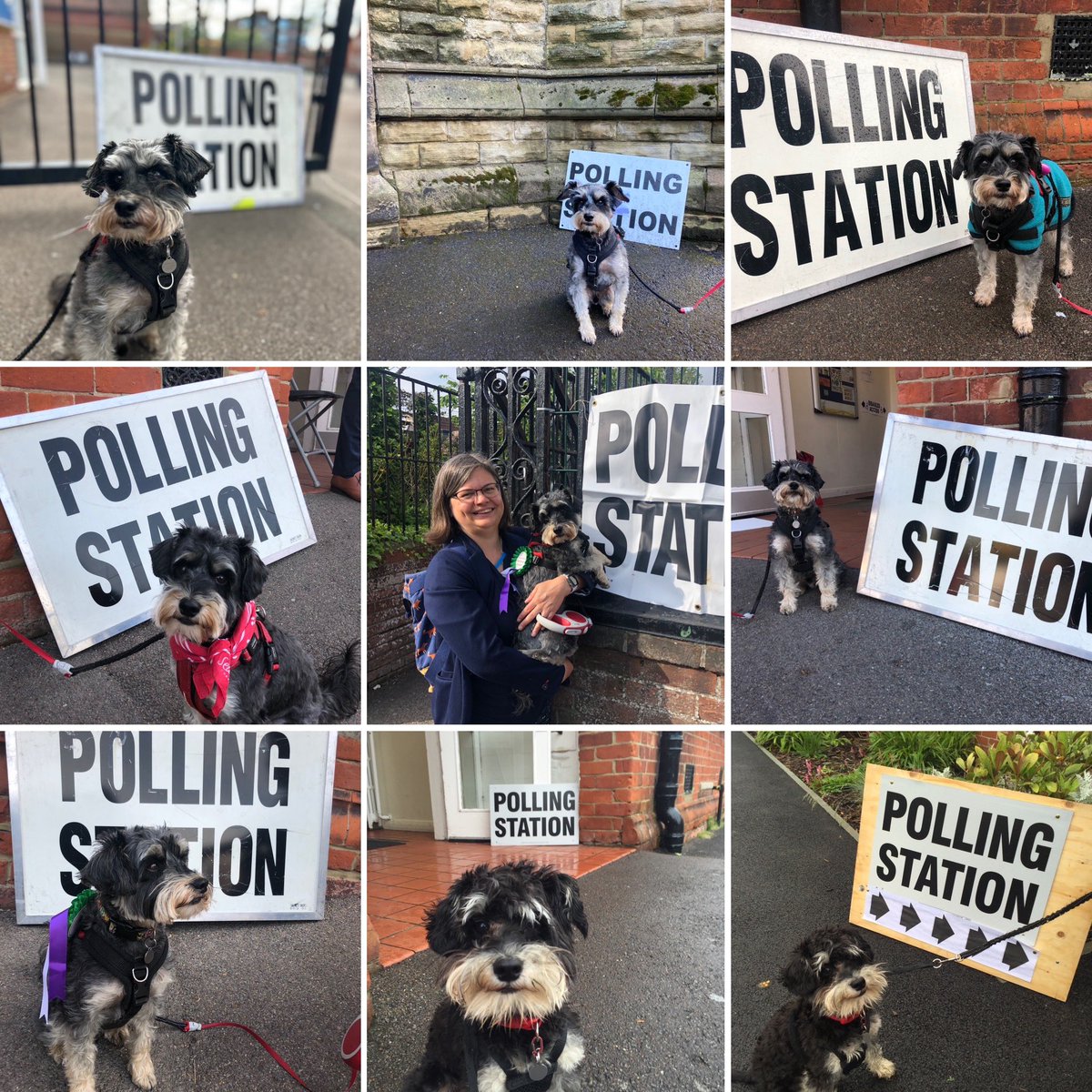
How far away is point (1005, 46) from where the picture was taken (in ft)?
14.1

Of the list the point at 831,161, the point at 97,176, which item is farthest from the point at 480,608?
the point at 831,161

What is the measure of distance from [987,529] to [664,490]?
1265 mm

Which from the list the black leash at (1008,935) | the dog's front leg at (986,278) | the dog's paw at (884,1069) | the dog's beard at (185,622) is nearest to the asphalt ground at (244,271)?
the dog's beard at (185,622)

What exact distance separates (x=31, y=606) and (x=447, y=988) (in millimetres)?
1858

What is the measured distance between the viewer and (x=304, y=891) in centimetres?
290

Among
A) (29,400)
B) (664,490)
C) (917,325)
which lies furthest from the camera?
(917,325)

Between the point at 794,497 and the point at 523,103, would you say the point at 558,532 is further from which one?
the point at 523,103

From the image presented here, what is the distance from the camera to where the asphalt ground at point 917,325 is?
300 cm

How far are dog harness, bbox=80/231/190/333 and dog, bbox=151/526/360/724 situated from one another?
2.61ft

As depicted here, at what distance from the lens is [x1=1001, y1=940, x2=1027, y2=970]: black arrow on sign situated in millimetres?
2650

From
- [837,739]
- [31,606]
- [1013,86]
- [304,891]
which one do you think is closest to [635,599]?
[837,739]

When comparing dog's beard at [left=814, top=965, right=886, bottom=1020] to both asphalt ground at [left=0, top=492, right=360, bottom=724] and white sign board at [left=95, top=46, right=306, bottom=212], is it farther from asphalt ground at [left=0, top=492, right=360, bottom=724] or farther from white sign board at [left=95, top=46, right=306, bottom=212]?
white sign board at [left=95, top=46, right=306, bottom=212]

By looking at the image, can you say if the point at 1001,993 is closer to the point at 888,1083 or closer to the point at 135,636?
the point at 888,1083

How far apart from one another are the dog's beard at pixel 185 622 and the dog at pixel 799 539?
203 cm
